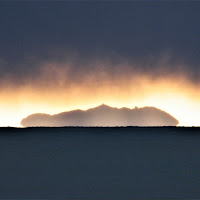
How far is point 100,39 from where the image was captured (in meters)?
3.34

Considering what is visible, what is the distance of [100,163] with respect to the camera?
3266 mm

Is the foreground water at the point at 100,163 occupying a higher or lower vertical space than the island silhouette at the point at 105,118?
lower

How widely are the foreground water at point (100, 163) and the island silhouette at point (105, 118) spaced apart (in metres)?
0.05

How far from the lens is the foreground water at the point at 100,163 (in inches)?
127

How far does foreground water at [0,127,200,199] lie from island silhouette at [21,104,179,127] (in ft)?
0.18

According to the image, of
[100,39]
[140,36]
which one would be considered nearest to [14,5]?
[100,39]

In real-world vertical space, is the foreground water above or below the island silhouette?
below

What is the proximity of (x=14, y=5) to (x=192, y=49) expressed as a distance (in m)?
1.17

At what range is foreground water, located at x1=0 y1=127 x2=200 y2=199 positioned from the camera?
3.23 metres

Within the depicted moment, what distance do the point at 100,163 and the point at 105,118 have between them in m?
0.28

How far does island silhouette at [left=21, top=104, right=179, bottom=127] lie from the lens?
326cm

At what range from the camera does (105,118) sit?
3.28 metres

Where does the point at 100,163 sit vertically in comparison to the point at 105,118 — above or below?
below

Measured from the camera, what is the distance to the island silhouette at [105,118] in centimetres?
326
